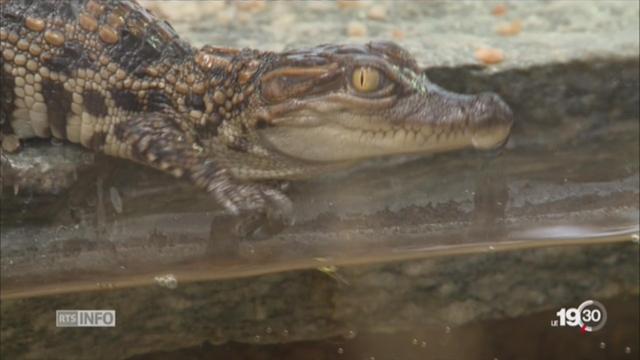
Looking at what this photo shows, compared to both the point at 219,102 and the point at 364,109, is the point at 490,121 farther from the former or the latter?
the point at 219,102

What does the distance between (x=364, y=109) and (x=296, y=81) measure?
0.34ft

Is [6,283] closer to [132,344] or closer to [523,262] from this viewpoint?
[132,344]

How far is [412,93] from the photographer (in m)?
1.63

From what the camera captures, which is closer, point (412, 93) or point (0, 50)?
point (412, 93)

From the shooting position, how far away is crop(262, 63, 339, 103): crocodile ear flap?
163 centimetres

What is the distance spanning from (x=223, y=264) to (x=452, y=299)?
33cm

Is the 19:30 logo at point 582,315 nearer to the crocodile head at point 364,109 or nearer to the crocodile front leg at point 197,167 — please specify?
the crocodile head at point 364,109

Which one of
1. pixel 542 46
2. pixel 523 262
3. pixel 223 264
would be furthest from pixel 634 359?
pixel 223 264

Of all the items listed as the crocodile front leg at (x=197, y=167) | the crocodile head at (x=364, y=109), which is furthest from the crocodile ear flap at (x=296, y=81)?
the crocodile front leg at (x=197, y=167)

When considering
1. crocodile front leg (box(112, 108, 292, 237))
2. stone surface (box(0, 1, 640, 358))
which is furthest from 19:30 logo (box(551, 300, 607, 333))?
crocodile front leg (box(112, 108, 292, 237))

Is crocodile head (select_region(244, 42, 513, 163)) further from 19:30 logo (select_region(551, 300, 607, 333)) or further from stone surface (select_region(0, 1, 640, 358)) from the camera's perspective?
19:30 logo (select_region(551, 300, 607, 333))

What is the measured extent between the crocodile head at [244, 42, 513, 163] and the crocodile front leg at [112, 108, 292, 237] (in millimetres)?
73

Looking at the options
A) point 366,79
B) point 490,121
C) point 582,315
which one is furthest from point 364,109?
point 582,315

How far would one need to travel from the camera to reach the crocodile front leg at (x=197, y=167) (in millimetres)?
1670
